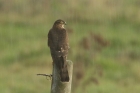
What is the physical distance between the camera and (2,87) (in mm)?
11227

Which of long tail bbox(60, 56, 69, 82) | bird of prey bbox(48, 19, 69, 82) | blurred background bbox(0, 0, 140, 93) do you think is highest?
long tail bbox(60, 56, 69, 82)

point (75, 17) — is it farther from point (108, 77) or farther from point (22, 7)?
point (108, 77)

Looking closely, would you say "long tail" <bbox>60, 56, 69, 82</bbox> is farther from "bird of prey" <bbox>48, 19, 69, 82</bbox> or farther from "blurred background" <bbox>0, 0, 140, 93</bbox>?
"blurred background" <bbox>0, 0, 140, 93</bbox>

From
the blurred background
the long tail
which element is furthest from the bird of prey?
the blurred background

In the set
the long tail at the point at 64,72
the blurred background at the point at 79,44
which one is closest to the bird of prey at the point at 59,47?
the long tail at the point at 64,72

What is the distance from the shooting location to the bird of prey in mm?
4477

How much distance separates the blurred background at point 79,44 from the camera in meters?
11.8

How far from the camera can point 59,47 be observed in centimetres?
548

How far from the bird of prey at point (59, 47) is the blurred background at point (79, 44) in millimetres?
5082

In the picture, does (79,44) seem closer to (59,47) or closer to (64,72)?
(59,47)

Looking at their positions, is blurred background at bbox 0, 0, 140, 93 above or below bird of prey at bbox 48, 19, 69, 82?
below

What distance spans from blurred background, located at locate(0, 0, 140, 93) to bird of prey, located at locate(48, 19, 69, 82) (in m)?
5.08

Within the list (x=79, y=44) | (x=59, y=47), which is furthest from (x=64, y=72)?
(x=79, y=44)

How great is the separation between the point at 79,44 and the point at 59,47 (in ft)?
25.2
